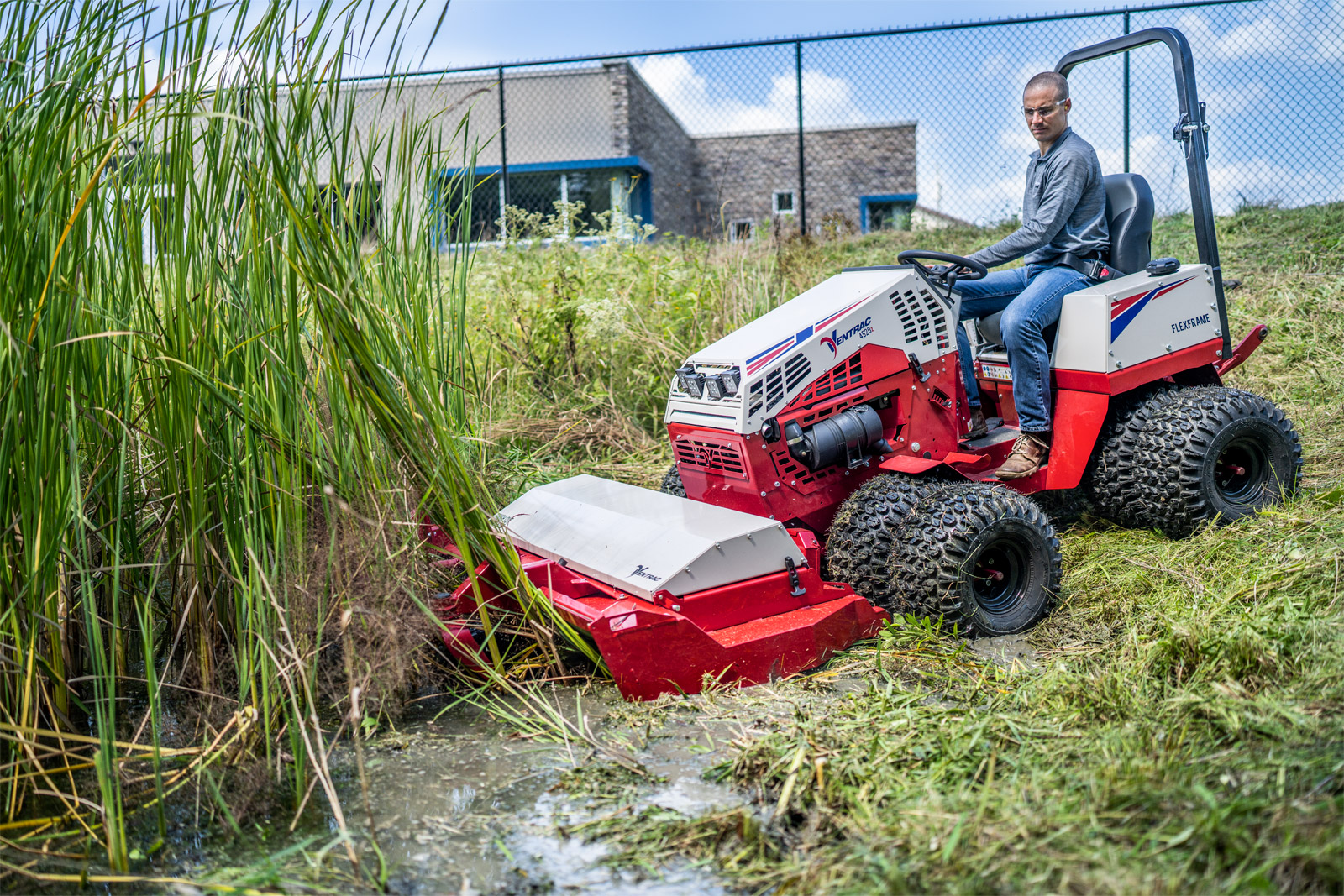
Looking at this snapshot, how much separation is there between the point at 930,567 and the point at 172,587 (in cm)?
221

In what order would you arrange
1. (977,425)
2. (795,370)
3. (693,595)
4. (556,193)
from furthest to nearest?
(556,193)
(977,425)
(795,370)
(693,595)

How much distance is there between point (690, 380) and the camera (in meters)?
3.62

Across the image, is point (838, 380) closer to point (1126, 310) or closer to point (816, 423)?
point (816, 423)

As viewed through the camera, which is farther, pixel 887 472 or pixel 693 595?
pixel 887 472

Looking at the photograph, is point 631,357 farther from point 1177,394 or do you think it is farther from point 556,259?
point 1177,394

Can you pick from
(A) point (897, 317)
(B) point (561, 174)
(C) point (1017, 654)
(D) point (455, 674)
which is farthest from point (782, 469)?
(B) point (561, 174)

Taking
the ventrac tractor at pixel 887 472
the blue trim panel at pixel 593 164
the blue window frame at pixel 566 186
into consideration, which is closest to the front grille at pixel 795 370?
the ventrac tractor at pixel 887 472

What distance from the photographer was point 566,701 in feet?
A: 9.75

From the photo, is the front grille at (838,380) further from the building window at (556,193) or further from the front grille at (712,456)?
the building window at (556,193)

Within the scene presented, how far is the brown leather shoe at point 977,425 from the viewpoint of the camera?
157 inches

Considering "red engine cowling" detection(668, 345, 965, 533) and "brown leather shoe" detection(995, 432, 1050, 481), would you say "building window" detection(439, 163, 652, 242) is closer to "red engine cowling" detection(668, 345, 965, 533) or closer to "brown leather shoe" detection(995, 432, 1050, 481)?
"red engine cowling" detection(668, 345, 965, 533)

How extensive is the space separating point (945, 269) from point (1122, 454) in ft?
3.31

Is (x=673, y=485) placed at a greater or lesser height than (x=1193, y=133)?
Result: lesser

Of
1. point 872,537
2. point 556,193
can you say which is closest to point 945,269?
point 872,537
